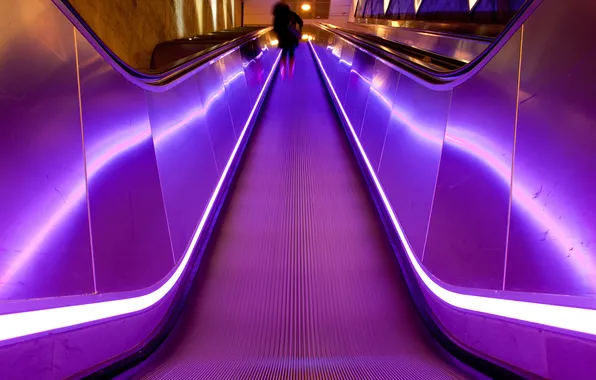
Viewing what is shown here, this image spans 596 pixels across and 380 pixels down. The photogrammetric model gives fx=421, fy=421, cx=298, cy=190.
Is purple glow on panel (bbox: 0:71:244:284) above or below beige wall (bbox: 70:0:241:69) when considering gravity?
below

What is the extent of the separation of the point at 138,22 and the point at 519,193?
23.6ft

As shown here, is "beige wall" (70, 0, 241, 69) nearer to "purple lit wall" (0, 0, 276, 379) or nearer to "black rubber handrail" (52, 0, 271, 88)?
"black rubber handrail" (52, 0, 271, 88)

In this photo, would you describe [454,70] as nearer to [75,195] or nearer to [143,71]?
[143,71]

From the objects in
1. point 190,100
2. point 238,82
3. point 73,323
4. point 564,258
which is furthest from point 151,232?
point 238,82

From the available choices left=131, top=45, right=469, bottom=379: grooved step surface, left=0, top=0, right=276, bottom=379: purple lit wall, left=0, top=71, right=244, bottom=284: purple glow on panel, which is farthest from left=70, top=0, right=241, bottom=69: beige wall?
left=0, top=0, right=276, bottom=379: purple lit wall

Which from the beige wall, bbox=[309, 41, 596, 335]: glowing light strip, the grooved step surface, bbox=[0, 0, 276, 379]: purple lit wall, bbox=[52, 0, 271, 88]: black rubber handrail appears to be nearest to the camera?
bbox=[309, 41, 596, 335]: glowing light strip

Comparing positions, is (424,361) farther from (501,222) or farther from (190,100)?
(190,100)

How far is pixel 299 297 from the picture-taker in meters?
2.66

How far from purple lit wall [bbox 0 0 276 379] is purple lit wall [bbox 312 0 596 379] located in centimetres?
161

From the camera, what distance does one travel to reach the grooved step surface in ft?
6.81

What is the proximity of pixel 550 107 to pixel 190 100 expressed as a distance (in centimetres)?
268

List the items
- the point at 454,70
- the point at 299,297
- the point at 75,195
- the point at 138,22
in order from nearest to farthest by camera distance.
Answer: the point at 75,195, the point at 454,70, the point at 299,297, the point at 138,22

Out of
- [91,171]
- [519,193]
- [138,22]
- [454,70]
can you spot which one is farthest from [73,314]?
[138,22]

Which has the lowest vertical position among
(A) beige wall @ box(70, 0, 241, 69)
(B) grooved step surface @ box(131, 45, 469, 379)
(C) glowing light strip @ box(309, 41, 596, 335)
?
(B) grooved step surface @ box(131, 45, 469, 379)
